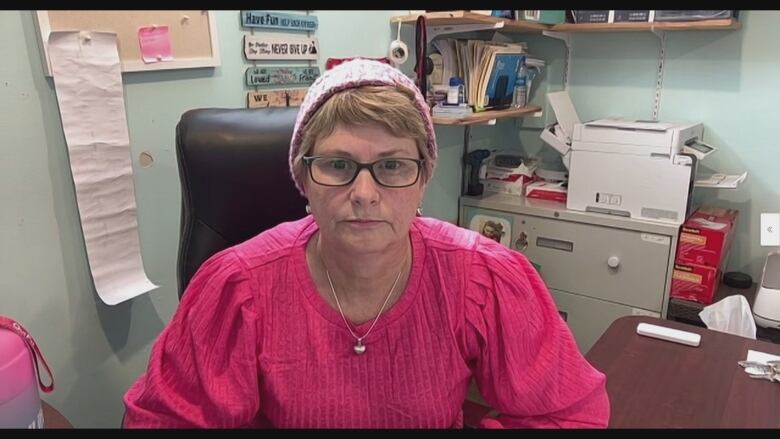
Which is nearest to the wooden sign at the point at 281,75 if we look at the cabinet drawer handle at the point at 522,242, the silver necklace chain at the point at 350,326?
the silver necklace chain at the point at 350,326

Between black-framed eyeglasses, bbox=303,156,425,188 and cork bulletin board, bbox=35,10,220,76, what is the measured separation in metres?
0.65

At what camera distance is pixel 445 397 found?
3.12 feet

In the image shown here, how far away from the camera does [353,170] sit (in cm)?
86

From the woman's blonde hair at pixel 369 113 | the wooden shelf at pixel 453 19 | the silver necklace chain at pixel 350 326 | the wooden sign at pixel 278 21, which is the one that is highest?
the wooden shelf at pixel 453 19

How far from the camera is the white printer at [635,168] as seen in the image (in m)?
1.92

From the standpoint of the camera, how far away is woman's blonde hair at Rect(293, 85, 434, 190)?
33.4 inches

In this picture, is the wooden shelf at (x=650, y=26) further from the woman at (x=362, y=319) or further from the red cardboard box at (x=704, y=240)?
the woman at (x=362, y=319)

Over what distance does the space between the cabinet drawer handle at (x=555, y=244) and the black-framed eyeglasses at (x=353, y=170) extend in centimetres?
142

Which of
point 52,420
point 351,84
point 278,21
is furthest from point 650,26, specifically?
point 52,420

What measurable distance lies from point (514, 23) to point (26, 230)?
1.63m

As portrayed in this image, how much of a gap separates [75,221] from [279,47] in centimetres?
71

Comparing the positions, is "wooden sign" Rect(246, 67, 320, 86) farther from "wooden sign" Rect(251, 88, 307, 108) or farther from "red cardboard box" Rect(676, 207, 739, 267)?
"red cardboard box" Rect(676, 207, 739, 267)

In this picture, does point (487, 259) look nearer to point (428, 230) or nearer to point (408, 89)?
point (428, 230)

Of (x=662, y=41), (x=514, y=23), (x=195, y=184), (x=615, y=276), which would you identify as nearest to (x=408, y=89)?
(x=195, y=184)
